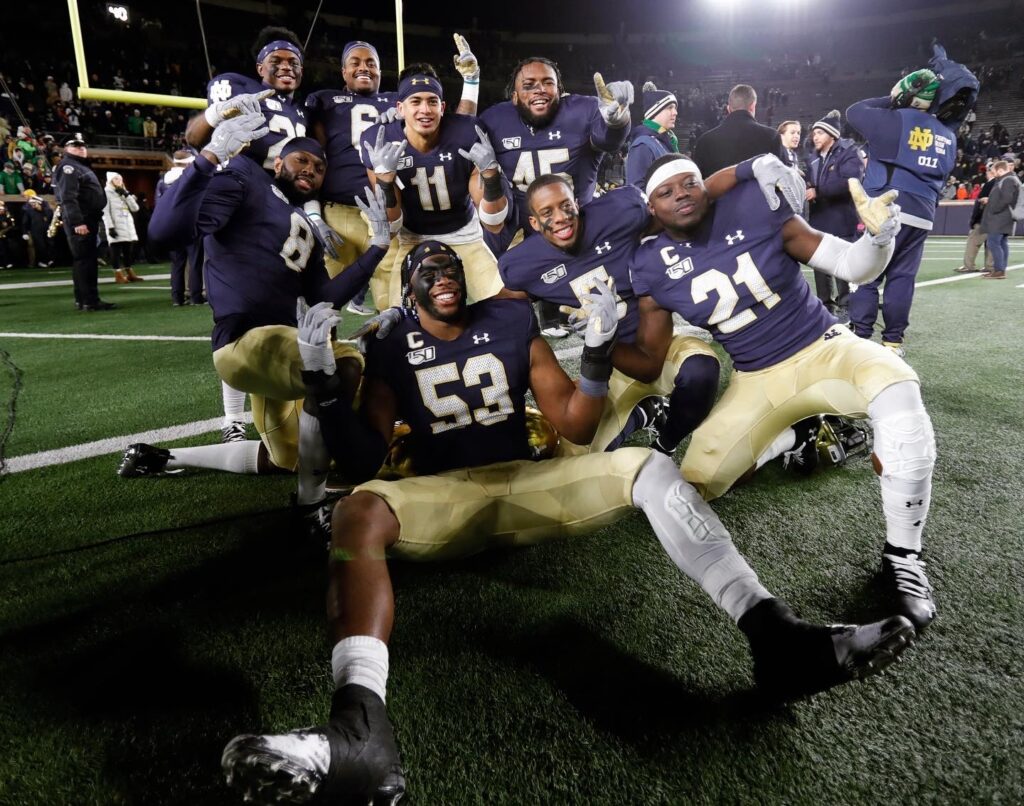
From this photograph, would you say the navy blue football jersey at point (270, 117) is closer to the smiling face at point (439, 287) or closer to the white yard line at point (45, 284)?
the smiling face at point (439, 287)

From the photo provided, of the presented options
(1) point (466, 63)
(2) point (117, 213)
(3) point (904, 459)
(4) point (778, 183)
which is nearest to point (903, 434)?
(3) point (904, 459)

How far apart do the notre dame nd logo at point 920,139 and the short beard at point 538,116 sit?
2786 millimetres

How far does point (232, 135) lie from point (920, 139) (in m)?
4.80

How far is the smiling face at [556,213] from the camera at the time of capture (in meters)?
2.92

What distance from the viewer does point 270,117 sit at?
4008 millimetres

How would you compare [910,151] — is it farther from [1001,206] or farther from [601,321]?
[1001,206]

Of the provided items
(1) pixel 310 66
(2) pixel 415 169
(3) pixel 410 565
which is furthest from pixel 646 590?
(1) pixel 310 66

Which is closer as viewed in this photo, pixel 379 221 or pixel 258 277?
pixel 258 277

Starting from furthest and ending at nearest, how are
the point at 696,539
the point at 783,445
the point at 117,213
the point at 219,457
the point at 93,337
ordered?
the point at 117,213 < the point at 93,337 < the point at 219,457 < the point at 783,445 < the point at 696,539

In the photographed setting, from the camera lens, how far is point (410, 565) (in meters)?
2.43

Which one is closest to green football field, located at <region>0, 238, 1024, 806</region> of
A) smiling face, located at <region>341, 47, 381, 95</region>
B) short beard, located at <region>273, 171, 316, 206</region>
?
short beard, located at <region>273, 171, 316, 206</region>

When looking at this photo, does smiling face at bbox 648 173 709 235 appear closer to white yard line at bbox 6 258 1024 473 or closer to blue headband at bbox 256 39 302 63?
blue headband at bbox 256 39 302 63

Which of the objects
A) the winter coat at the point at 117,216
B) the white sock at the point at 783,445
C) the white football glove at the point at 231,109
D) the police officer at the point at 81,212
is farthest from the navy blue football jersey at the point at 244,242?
the winter coat at the point at 117,216

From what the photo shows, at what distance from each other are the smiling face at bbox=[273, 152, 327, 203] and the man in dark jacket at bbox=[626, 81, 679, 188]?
3.45 m
